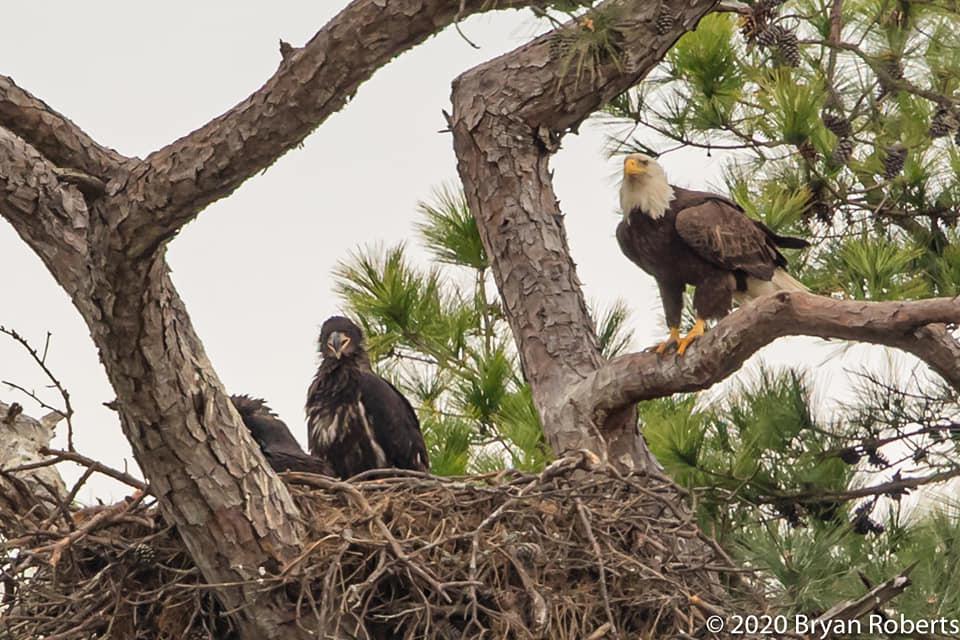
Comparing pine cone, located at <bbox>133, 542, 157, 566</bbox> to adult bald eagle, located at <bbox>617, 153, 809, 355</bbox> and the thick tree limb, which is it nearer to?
the thick tree limb

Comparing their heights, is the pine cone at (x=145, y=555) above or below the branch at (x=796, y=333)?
below

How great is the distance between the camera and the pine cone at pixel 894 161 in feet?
23.2

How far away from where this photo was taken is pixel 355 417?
648 centimetres

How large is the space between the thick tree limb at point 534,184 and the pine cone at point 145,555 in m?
1.60

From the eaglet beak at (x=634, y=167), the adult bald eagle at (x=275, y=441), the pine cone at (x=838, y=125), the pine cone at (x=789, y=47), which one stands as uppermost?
the pine cone at (x=789, y=47)

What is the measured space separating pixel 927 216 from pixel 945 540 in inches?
72.1

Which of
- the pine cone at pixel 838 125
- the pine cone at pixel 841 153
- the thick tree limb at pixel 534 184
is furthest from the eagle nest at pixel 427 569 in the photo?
the pine cone at pixel 838 125

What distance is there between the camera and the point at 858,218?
24.1 feet

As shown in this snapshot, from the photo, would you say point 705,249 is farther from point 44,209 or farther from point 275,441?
point 44,209

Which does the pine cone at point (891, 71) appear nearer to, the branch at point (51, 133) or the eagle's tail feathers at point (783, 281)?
the eagle's tail feathers at point (783, 281)

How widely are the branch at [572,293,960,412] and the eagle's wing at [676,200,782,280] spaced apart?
0.74 metres

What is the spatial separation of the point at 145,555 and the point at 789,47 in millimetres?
3834

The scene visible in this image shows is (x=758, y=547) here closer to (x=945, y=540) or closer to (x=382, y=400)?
(x=945, y=540)

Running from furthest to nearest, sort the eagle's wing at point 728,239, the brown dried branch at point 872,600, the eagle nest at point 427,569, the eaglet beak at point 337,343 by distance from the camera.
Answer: the eaglet beak at point 337,343 < the eagle's wing at point 728,239 < the eagle nest at point 427,569 < the brown dried branch at point 872,600
